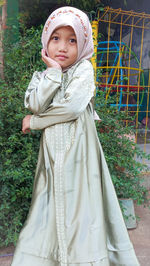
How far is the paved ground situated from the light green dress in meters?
0.89

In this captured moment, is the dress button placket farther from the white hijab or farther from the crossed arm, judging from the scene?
the white hijab

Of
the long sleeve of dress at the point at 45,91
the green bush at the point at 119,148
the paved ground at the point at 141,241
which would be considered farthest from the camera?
the green bush at the point at 119,148

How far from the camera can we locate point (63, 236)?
1.44 metres

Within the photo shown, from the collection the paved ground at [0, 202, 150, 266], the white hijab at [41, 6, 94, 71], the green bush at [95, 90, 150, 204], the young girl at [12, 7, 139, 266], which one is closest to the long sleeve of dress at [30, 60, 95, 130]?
the young girl at [12, 7, 139, 266]

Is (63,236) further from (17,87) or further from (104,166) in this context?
(17,87)

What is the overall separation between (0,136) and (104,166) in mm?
967

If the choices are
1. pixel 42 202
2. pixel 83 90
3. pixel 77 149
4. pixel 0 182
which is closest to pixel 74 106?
pixel 83 90

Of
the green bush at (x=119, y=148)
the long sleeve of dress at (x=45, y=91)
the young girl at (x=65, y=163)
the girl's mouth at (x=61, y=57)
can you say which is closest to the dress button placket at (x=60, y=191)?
the young girl at (x=65, y=163)

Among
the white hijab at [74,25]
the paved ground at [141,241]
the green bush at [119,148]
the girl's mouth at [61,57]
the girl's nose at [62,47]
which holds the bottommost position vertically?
the paved ground at [141,241]

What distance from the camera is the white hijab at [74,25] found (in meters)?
1.42

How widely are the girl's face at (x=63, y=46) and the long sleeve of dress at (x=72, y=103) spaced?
3.0 inches

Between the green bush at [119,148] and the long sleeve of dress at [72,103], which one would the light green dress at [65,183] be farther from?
the green bush at [119,148]

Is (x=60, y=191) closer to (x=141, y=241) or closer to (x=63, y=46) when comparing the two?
(x=63, y=46)

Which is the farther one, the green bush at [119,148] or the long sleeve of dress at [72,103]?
the green bush at [119,148]
